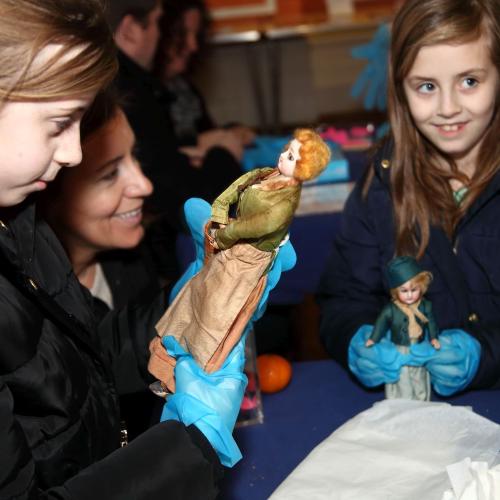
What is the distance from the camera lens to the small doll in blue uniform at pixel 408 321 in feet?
3.27

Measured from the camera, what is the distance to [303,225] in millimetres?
1945

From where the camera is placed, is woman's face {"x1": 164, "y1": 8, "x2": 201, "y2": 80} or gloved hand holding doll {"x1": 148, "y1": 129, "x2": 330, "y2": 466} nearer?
gloved hand holding doll {"x1": 148, "y1": 129, "x2": 330, "y2": 466}

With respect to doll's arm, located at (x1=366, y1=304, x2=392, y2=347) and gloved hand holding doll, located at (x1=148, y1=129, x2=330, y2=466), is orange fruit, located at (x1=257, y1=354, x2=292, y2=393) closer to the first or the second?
doll's arm, located at (x1=366, y1=304, x2=392, y2=347)

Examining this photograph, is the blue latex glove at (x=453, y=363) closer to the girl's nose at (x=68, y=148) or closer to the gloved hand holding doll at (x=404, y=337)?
the gloved hand holding doll at (x=404, y=337)

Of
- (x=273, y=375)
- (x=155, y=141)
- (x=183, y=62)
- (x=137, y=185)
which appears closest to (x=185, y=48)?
(x=183, y=62)

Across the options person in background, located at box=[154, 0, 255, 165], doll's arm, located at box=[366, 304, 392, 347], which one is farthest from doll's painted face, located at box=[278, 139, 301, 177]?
person in background, located at box=[154, 0, 255, 165]

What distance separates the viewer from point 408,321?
3.36 ft

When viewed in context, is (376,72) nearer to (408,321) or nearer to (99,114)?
(99,114)

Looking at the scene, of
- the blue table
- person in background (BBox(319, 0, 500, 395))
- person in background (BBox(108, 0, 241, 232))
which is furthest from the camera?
person in background (BBox(108, 0, 241, 232))

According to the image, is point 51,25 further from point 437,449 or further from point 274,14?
point 274,14

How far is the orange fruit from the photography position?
1.17 metres

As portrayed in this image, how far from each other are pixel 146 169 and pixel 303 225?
0.64 m

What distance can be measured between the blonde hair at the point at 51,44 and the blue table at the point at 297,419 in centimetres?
54

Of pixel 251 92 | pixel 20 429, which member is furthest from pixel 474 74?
pixel 251 92
